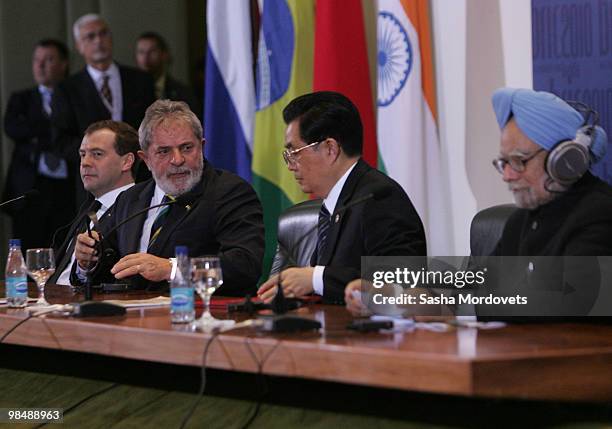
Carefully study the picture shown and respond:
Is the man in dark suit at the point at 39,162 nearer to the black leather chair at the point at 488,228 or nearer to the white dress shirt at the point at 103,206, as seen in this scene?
the white dress shirt at the point at 103,206

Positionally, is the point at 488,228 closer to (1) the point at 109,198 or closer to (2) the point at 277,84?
(1) the point at 109,198

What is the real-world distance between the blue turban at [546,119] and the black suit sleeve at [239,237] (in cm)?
120

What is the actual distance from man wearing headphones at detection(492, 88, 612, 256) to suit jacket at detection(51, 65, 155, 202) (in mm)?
3774

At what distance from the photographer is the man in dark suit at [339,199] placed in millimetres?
2906

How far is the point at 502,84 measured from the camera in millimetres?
4484

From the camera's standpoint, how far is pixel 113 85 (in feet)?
20.2

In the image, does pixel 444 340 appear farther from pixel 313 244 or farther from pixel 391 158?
pixel 391 158

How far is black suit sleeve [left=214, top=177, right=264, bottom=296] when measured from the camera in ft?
11.3

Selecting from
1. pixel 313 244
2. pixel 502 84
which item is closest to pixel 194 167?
pixel 313 244

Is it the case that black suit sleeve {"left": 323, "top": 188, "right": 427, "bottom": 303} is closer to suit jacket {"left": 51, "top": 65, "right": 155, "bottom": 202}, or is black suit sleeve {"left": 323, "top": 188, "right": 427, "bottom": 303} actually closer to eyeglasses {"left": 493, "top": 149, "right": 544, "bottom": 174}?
eyeglasses {"left": 493, "top": 149, "right": 544, "bottom": 174}

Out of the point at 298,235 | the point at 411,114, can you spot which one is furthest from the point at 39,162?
the point at 298,235

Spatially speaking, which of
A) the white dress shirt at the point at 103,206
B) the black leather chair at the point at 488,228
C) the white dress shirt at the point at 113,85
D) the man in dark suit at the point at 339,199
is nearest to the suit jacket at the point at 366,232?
the man in dark suit at the point at 339,199

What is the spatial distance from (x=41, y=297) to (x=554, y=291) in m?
1.53

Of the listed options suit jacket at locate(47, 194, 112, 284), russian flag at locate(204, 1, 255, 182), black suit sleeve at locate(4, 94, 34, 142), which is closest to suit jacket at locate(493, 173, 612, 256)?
suit jacket at locate(47, 194, 112, 284)
